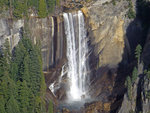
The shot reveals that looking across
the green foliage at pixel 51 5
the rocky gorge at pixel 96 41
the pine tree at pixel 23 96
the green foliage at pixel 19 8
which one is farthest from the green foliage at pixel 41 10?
the pine tree at pixel 23 96

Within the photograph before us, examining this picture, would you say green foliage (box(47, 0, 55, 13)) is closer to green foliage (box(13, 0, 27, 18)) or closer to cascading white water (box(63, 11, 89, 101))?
cascading white water (box(63, 11, 89, 101))

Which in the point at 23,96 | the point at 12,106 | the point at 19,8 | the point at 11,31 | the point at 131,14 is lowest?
the point at 12,106

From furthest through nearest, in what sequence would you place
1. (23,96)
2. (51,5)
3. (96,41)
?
(51,5)
(96,41)
(23,96)

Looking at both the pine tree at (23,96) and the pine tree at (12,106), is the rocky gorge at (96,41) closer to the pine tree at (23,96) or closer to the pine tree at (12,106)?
the pine tree at (23,96)

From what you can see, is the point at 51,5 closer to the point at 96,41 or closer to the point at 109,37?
the point at 96,41

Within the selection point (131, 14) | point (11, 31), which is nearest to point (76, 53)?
point (131, 14)

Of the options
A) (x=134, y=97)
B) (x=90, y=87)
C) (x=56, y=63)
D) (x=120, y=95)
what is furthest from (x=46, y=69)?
(x=134, y=97)
